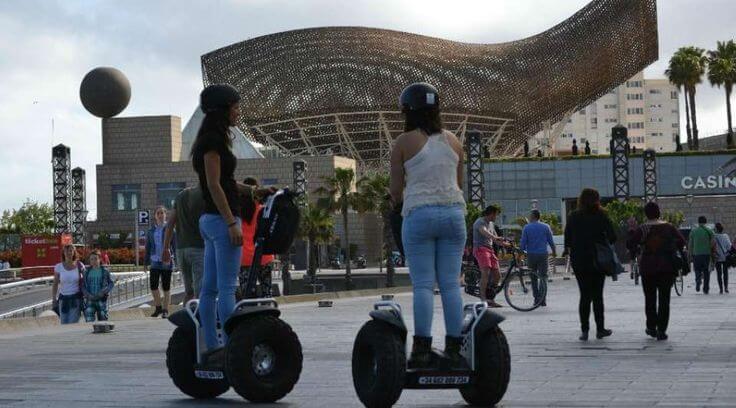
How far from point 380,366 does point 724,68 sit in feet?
366

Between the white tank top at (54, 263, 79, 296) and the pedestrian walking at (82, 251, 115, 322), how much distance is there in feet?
0.43

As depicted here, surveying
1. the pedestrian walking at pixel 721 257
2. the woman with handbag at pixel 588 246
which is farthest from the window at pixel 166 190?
the woman with handbag at pixel 588 246

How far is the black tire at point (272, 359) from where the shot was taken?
798 centimetres

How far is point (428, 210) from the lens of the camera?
7586 millimetres

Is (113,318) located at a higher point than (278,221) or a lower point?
lower

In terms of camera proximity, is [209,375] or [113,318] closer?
[209,375]

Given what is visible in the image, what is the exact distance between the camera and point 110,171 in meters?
117

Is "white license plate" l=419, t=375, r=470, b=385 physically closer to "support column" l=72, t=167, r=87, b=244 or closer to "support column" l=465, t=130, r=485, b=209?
"support column" l=465, t=130, r=485, b=209

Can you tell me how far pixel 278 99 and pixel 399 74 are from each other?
33.8 ft

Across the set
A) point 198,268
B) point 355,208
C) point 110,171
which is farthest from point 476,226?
point 110,171

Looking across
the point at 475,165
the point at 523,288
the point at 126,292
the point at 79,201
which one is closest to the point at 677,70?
the point at 475,165

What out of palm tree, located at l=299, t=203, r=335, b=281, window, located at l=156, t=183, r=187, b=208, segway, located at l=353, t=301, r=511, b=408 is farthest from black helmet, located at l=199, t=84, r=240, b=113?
window, located at l=156, t=183, r=187, b=208

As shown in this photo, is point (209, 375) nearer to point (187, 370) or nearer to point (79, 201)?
point (187, 370)

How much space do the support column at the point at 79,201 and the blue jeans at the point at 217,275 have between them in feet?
249
